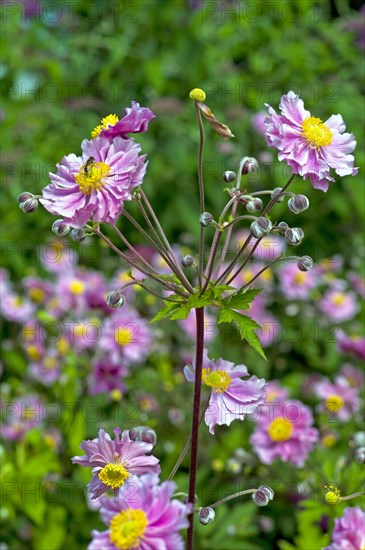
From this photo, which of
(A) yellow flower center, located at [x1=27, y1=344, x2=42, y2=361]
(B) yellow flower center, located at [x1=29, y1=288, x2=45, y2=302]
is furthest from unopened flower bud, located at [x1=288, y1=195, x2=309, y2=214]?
(B) yellow flower center, located at [x1=29, y1=288, x2=45, y2=302]

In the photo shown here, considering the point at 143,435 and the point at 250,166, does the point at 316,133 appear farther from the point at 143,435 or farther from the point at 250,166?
the point at 143,435

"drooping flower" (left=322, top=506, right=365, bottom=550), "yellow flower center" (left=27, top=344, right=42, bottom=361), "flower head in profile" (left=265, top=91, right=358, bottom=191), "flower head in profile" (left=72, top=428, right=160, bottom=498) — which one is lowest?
"yellow flower center" (left=27, top=344, right=42, bottom=361)

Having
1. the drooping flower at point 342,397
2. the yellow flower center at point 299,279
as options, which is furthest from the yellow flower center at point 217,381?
the yellow flower center at point 299,279

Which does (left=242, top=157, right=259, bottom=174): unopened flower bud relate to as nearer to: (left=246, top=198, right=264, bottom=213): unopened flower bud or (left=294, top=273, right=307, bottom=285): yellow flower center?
(left=246, top=198, right=264, bottom=213): unopened flower bud

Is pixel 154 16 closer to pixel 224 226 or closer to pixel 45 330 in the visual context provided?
pixel 45 330

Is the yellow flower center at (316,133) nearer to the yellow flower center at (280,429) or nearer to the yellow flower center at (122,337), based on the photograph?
the yellow flower center at (280,429)

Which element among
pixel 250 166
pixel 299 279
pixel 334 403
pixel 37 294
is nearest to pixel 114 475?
pixel 250 166
